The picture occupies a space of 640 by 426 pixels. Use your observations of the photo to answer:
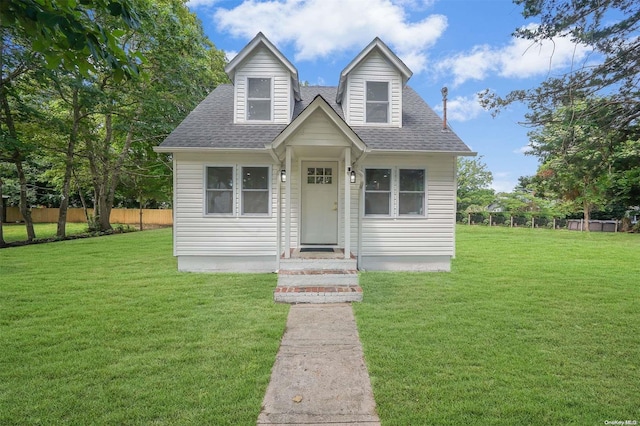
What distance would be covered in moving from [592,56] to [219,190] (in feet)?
24.1

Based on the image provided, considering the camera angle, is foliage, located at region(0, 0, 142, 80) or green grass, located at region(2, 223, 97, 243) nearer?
foliage, located at region(0, 0, 142, 80)

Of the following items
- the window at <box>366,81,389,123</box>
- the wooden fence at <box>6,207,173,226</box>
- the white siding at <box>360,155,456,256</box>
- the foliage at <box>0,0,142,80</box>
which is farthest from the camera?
the wooden fence at <box>6,207,173,226</box>

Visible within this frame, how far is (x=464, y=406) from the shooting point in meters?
2.72

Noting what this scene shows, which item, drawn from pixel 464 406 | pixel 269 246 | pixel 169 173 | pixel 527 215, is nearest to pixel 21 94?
pixel 169 173

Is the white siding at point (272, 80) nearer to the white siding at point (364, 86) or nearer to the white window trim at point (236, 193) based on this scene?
the white window trim at point (236, 193)

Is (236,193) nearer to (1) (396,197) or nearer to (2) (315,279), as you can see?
(2) (315,279)

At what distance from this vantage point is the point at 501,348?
3.83m

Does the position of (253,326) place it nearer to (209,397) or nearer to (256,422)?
(209,397)

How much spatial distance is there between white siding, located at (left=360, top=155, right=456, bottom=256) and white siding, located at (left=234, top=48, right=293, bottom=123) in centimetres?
278

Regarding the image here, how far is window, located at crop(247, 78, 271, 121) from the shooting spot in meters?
8.53

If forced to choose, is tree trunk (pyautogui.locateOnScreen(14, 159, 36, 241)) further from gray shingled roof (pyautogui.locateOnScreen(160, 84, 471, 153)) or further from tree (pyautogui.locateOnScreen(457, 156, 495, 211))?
tree (pyautogui.locateOnScreen(457, 156, 495, 211))

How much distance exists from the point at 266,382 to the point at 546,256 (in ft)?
37.9

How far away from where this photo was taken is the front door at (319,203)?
27.3 feet

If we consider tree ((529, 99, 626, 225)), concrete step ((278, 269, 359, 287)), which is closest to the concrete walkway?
concrete step ((278, 269, 359, 287))
